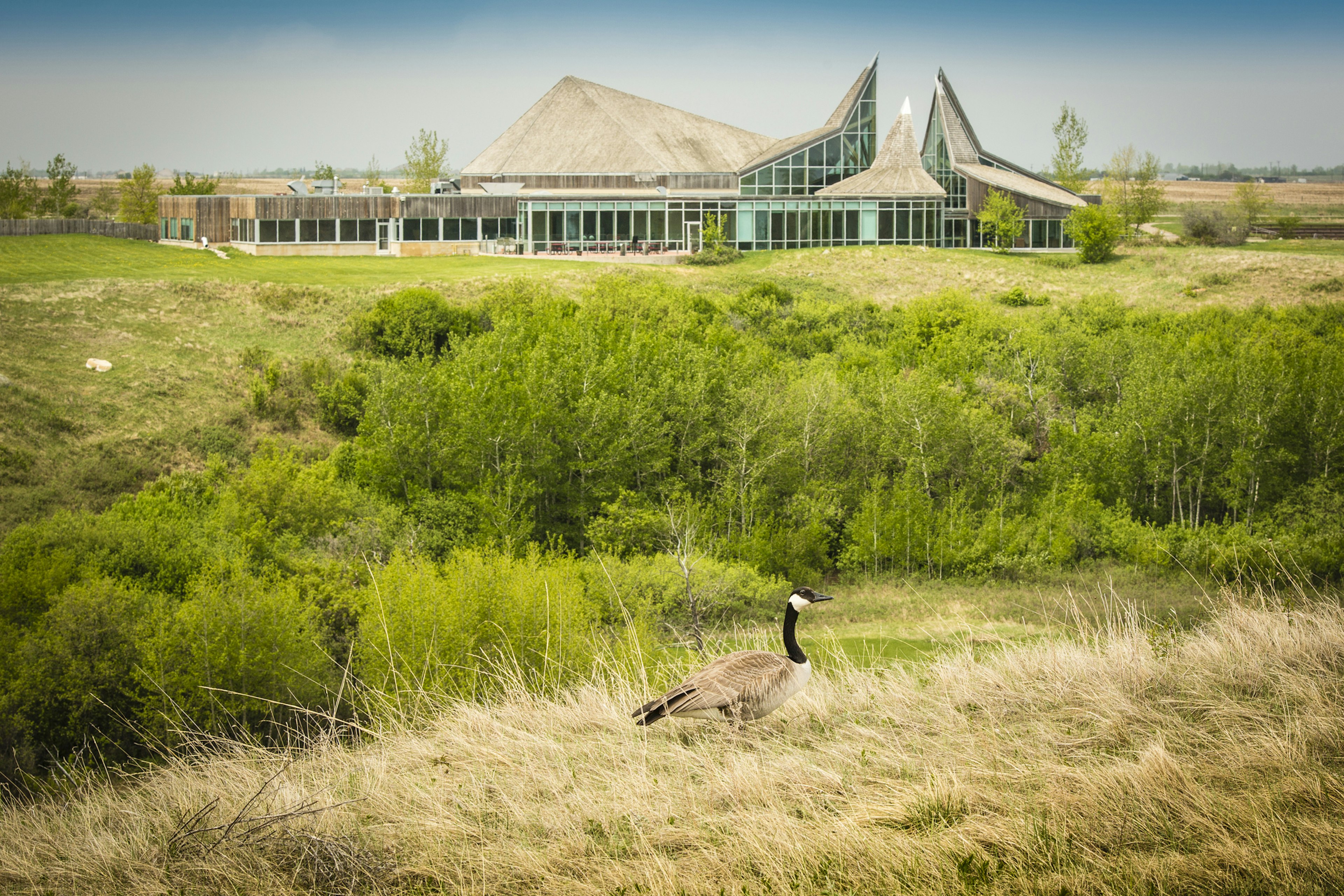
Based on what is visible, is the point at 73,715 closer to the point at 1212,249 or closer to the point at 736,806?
the point at 736,806

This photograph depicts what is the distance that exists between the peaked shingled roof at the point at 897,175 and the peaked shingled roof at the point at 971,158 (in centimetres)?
265

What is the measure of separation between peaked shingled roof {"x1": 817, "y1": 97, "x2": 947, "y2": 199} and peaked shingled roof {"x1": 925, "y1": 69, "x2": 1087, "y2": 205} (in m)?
2.65

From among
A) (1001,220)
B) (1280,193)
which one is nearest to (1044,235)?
(1001,220)

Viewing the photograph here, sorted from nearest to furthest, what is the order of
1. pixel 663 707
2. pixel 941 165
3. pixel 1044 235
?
pixel 663 707 < pixel 1044 235 < pixel 941 165

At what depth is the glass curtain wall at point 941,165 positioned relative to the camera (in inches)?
2778

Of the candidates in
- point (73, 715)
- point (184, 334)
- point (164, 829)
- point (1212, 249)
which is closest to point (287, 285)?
point (184, 334)

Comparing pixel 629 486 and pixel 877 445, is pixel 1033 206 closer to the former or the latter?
pixel 877 445

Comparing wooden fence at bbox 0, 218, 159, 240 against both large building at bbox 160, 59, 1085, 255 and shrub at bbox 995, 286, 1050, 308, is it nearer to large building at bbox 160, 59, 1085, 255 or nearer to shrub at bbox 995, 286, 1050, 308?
large building at bbox 160, 59, 1085, 255

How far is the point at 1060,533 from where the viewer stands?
35.6 meters

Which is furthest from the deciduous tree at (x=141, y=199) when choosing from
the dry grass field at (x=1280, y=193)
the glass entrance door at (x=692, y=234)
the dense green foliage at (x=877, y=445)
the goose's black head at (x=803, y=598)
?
the dry grass field at (x=1280, y=193)

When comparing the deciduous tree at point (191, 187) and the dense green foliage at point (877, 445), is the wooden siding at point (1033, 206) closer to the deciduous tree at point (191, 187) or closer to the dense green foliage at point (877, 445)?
the dense green foliage at point (877, 445)

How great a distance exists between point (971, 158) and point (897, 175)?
27.8 feet

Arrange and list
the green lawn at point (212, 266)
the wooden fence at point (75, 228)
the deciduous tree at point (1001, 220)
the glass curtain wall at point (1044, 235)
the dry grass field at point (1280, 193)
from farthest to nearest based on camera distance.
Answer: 1. the dry grass field at point (1280, 193)
2. the glass curtain wall at point (1044, 235)
3. the deciduous tree at point (1001, 220)
4. the wooden fence at point (75, 228)
5. the green lawn at point (212, 266)

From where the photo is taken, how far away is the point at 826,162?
6894 centimetres
